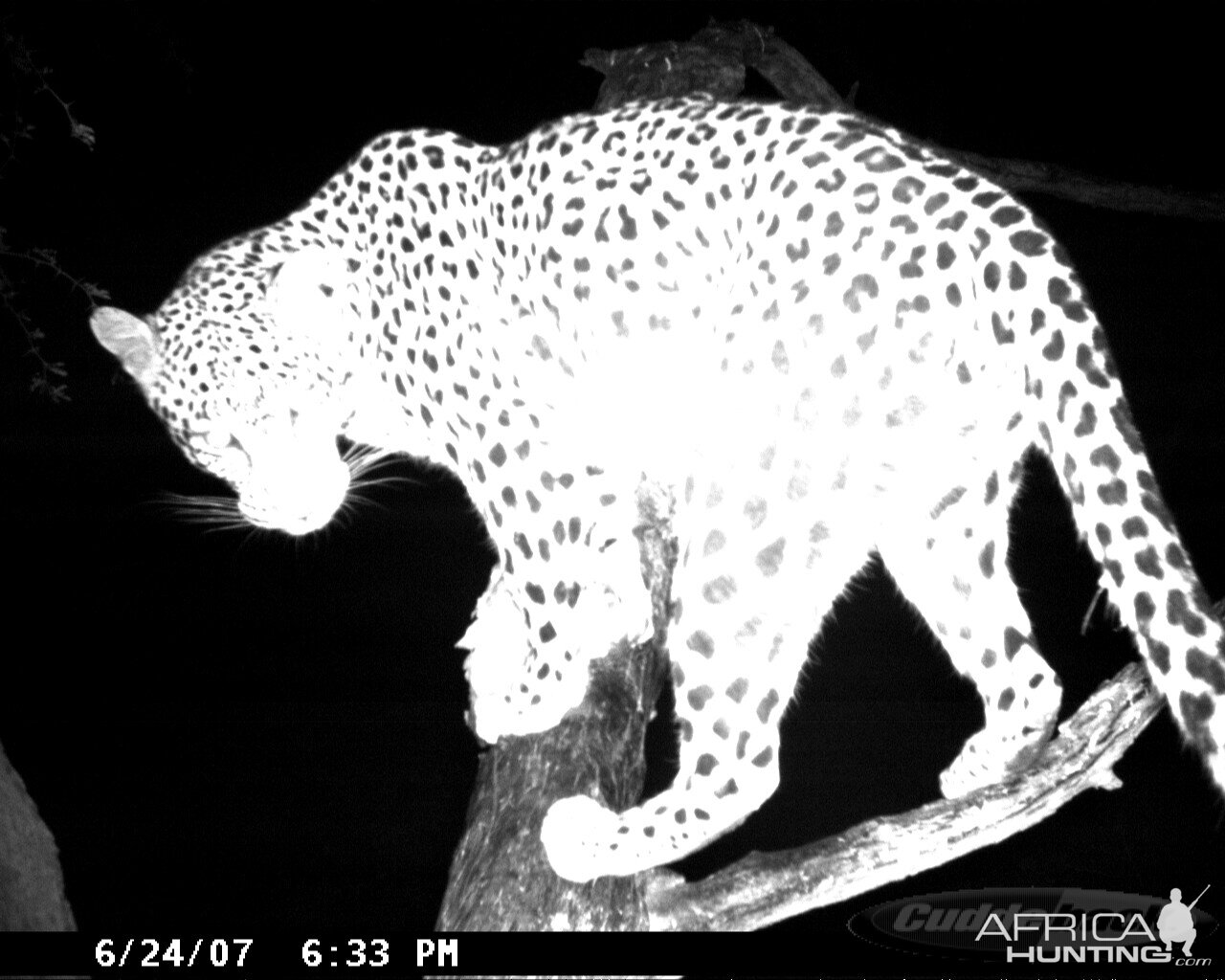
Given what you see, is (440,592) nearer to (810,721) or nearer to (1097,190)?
(810,721)

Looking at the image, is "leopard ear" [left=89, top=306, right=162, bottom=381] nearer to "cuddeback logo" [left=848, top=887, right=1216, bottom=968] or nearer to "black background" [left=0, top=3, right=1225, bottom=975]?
"black background" [left=0, top=3, right=1225, bottom=975]

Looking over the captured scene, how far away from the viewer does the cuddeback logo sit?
205 centimetres

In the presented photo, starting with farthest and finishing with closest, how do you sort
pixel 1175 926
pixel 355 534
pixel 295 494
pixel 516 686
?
1. pixel 355 534
2. pixel 295 494
3. pixel 516 686
4. pixel 1175 926

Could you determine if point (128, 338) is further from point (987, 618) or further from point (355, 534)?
point (987, 618)

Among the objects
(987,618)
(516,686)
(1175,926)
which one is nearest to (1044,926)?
(1175,926)

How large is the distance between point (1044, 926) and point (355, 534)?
1.80 metres

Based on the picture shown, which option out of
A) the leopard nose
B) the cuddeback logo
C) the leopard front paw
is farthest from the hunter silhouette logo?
the leopard nose

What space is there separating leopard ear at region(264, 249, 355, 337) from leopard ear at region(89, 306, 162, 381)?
26 cm

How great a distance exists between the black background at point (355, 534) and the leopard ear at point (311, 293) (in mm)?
392

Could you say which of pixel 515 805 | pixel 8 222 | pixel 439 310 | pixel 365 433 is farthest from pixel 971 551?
pixel 8 222

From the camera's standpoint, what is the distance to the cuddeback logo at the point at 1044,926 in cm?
205

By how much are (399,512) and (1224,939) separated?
6.69 feet

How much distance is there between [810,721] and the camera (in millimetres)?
3125

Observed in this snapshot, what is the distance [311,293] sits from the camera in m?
2.48
